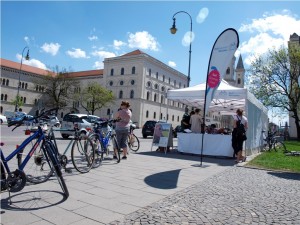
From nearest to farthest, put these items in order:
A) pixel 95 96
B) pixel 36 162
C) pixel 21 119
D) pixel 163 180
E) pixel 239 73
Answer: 1. pixel 21 119
2. pixel 36 162
3. pixel 163 180
4. pixel 95 96
5. pixel 239 73

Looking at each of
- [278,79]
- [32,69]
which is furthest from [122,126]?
[32,69]

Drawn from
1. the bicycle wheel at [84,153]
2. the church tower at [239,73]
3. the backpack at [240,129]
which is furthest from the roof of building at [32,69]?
the bicycle wheel at [84,153]

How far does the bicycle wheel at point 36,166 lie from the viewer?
5.23 metres

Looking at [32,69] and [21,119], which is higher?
[32,69]

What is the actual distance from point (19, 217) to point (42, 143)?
1600 millimetres

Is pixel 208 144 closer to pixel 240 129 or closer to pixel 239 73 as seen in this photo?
pixel 240 129

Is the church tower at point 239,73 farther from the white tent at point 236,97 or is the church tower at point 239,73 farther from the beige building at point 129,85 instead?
the white tent at point 236,97

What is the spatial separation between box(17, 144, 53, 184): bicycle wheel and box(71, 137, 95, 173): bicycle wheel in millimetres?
1376

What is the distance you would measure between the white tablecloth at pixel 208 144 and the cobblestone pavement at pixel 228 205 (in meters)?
5.03

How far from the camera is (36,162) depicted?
5566 millimetres

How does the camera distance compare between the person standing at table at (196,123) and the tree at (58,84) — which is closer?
the person standing at table at (196,123)

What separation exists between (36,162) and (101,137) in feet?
11.0

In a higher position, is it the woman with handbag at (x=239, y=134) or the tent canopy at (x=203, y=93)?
the tent canopy at (x=203, y=93)

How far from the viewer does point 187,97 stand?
1412cm
